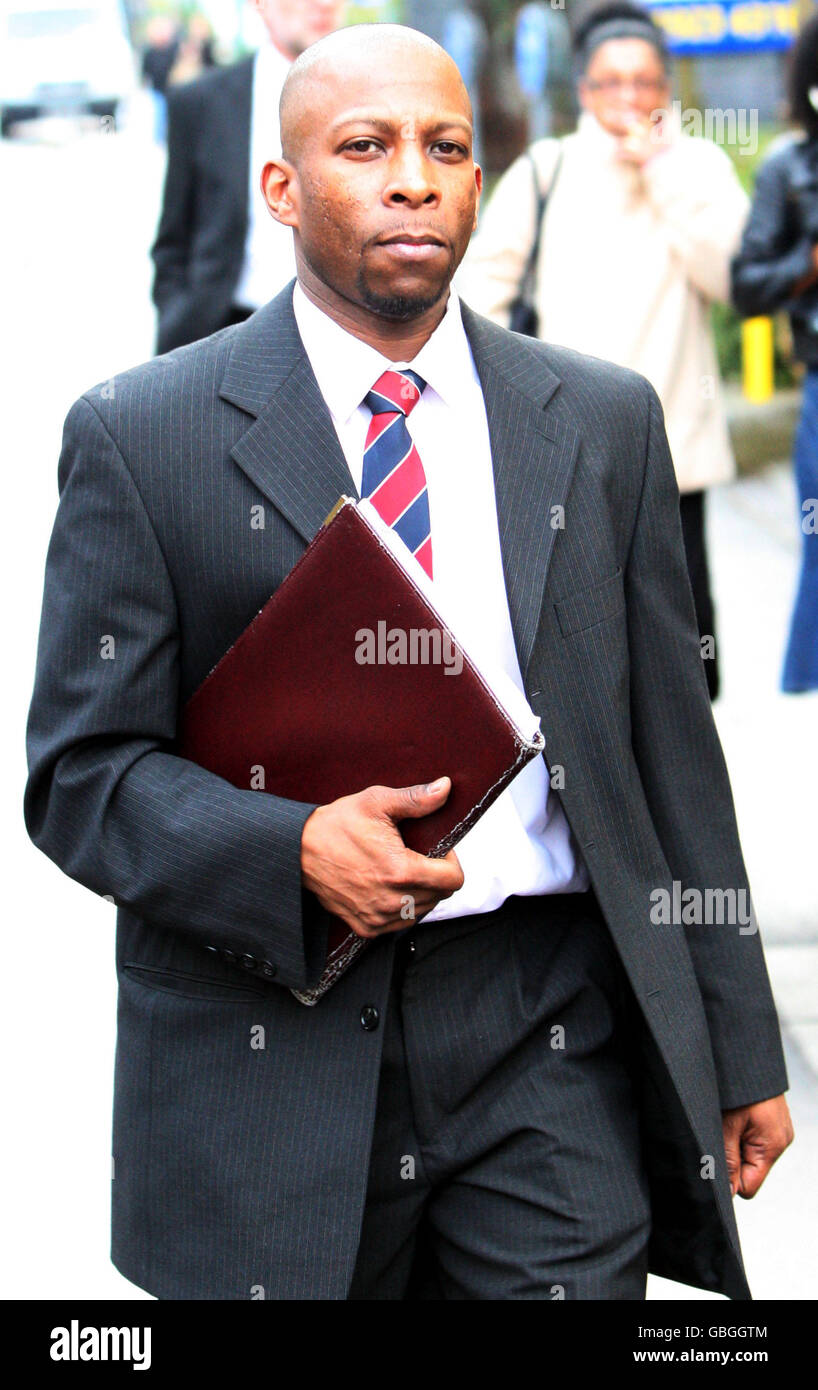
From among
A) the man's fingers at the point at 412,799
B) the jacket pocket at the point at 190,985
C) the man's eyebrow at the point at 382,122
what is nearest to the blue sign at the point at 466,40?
the man's eyebrow at the point at 382,122

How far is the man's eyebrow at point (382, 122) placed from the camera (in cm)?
251

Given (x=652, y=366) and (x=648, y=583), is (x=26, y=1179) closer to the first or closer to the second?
(x=648, y=583)

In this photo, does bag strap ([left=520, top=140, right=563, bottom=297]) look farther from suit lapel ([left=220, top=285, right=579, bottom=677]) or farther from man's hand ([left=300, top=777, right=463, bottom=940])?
man's hand ([left=300, top=777, right=463, bottom=940])

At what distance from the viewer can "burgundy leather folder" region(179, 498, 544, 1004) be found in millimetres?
2312

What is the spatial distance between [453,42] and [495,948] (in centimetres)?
1780

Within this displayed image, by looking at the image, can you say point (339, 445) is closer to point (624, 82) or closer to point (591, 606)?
point (591, 606)

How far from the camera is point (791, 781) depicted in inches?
269

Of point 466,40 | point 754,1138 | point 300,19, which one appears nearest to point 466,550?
point 754,1138

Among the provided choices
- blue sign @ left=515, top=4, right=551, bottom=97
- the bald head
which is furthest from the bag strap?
blue sign @ left=515, top=4, right=551, bottom=97

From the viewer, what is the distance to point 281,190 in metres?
2.64

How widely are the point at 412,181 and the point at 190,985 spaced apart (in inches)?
40.0

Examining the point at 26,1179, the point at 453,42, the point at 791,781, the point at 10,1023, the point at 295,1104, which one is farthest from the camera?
the point at 453,42

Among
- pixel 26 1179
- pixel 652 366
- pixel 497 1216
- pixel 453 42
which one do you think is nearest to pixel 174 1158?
pixel 497 1216

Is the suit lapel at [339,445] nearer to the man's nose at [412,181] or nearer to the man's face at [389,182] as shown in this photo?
the man's face at [389,182]
